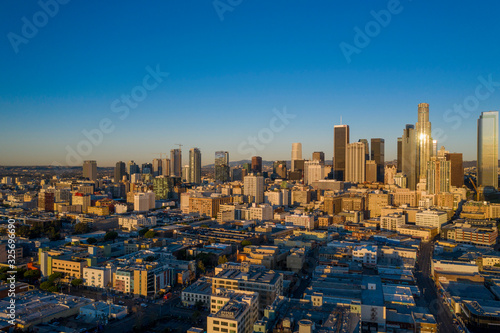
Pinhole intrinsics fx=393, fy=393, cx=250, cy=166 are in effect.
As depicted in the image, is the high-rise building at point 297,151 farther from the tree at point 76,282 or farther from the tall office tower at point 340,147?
the tree at point 76,282

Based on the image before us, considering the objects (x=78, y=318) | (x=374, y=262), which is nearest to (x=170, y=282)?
(x=78, y=318)

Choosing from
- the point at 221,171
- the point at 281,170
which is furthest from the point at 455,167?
the point at 221,171

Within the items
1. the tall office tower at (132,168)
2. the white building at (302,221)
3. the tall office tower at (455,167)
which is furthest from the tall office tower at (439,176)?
the tall office tower at (132,168)

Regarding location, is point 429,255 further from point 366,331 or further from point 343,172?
point 343,172

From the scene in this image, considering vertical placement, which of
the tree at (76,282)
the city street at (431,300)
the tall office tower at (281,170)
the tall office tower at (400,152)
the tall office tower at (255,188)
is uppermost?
the tall office tower at (400,152)

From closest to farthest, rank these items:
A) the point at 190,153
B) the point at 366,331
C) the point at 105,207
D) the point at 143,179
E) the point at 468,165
→ the point at 366,331
the point at 105,207
the point at 143,179
the point at 190,153
the point at 468,165

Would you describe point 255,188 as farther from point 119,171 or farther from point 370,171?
point 119,171
